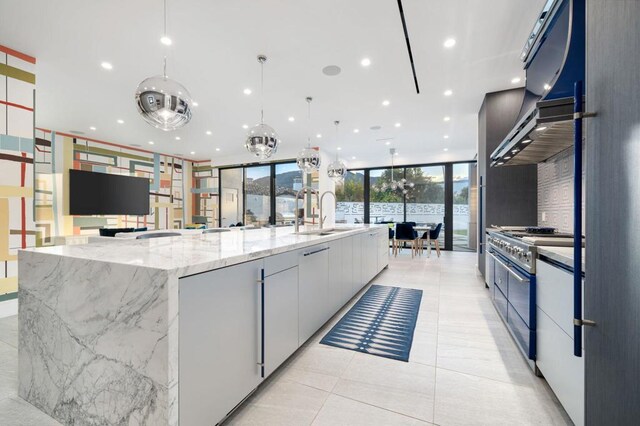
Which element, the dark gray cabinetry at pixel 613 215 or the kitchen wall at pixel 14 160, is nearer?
the dark gray cabinetry at pixel 613 215

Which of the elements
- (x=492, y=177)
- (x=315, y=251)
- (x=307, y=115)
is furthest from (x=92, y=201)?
(x=492, y=177)

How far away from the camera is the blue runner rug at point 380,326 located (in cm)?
231

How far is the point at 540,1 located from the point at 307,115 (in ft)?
12.9

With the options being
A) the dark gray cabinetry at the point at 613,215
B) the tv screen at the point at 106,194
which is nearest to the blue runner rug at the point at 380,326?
the dark gray cabinetry at the point at 613,215

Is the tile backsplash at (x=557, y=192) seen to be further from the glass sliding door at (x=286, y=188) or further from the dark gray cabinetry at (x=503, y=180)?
the glass sliding door at (x=286, y=188)

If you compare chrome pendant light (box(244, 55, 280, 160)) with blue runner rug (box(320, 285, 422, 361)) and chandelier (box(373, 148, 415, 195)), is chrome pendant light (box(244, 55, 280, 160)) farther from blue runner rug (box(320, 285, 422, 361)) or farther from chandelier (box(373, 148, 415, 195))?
chandelier (box(373, 148, 415, 195))

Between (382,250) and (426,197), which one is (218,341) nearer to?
(382,250)

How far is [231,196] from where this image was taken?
34.2 feet

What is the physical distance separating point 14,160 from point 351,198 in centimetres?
849

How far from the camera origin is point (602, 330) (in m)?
0.86

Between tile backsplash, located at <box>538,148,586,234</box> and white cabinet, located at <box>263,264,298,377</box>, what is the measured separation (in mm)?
2557

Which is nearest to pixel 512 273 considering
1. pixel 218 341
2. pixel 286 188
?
pixel 218 341

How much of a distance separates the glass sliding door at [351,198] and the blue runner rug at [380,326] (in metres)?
6.47

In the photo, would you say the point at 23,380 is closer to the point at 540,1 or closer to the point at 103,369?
the point at 103,369
